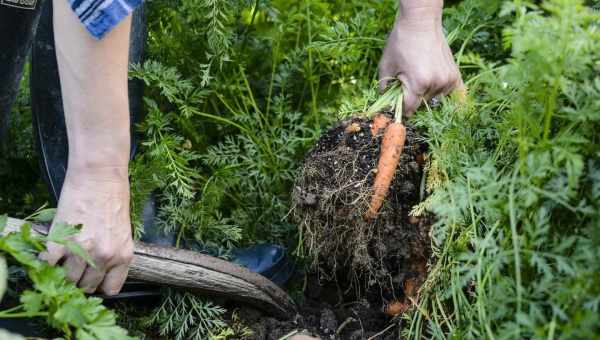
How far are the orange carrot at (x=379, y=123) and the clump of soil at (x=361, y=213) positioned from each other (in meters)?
0.01

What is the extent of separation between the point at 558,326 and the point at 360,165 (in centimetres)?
77

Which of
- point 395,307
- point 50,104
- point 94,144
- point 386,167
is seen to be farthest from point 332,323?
point 50,104

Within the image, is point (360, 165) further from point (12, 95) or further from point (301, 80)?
point (12, 95)

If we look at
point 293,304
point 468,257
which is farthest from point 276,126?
point 468,257

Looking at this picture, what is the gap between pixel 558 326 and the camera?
3.31ft

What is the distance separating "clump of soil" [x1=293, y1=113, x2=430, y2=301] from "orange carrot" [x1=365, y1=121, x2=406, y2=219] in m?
A: 0.02

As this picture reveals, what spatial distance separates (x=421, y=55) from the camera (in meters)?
1.72

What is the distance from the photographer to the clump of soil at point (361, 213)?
5.37ft

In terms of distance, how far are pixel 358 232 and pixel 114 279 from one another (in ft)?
1.99

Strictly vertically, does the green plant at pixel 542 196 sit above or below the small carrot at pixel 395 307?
above

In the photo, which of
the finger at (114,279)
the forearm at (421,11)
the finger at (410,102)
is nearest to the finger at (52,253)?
the finger at (114,279)

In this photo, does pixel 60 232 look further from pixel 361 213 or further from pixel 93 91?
pixel 361 213

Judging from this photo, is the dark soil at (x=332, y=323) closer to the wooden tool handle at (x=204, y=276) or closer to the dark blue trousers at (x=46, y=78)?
the wooden tool handle at (x=204, y=276)

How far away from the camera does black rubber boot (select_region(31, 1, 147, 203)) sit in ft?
5.77
